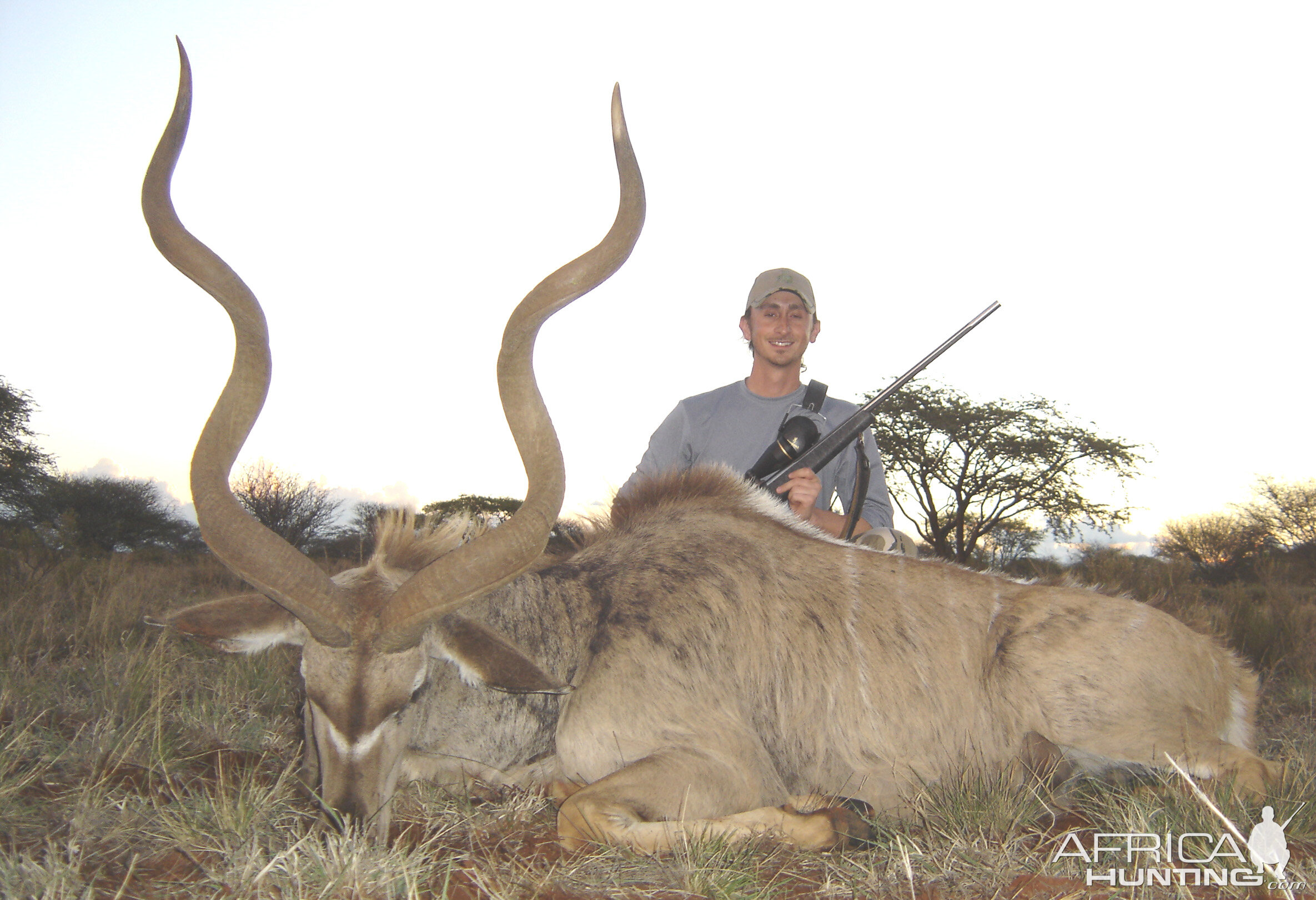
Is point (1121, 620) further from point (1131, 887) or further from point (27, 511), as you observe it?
point (27, 511)

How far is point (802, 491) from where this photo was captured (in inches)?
189

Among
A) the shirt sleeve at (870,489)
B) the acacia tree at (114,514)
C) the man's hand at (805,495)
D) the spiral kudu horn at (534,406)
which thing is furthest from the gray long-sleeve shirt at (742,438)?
the acacia tree at (114,514)

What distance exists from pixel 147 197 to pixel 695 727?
2.50 m

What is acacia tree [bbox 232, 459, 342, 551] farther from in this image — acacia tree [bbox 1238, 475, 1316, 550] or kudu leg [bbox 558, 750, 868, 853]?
acacia tree [bbox 1238, 475, 1316, 550]

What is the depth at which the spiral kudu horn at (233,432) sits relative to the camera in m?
2.53

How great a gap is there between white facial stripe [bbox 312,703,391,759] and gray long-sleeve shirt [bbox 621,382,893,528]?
299cm

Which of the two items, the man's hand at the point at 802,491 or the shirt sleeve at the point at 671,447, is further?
the shirt sleeve at the point at 671,447

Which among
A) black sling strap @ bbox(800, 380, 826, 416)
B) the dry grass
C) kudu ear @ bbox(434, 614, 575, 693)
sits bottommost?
the dry grass

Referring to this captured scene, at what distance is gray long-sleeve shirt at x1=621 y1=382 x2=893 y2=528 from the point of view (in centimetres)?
548

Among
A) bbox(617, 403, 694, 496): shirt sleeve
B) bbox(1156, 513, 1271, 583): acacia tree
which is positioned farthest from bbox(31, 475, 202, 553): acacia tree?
bbox(1156, 513, 1271, 583): acacia tree

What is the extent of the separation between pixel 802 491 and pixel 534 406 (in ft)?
7.85

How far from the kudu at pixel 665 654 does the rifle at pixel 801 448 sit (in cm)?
107

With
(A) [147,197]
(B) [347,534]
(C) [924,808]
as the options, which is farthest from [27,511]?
(C) [924,808]

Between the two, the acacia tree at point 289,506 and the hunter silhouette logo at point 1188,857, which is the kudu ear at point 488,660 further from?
the acacia tree at point 289,506
